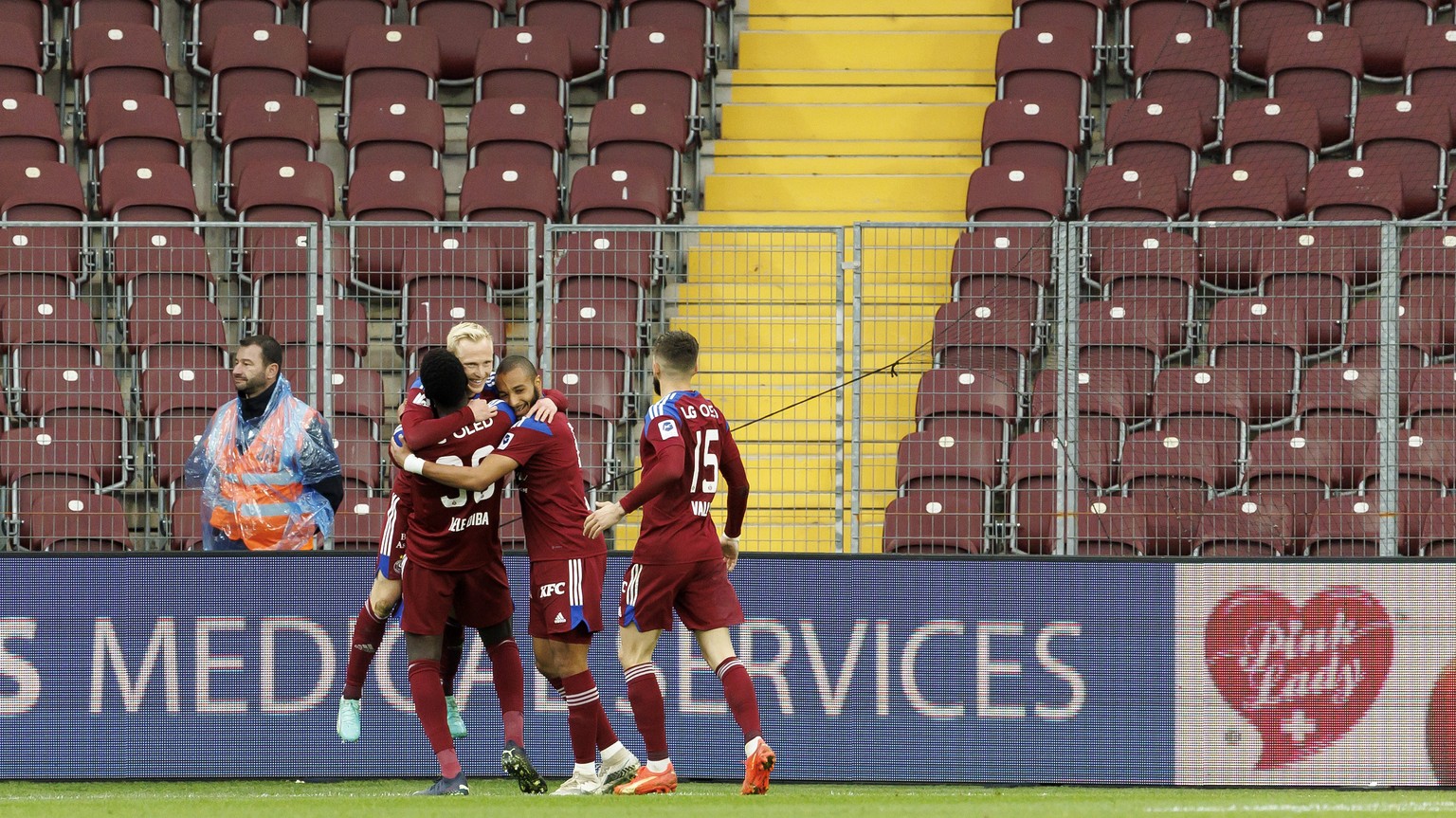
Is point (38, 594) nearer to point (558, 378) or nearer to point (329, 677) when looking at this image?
point (329, 677)

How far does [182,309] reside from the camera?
8.42 metres

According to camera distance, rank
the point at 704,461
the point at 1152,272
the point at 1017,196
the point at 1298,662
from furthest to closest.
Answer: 1. the point at 1017,196
2. the point at 1152,272
3. the point at 1298,662
4. the point at 704,461

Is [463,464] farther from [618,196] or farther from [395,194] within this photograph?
[395,194]

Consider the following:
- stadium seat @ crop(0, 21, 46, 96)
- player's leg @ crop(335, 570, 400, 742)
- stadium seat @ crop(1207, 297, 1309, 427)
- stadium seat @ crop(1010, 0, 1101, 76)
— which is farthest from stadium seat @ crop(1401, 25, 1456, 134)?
stadium seat @ crop(0, 21, 46, 96)

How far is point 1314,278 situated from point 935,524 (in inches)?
88.5

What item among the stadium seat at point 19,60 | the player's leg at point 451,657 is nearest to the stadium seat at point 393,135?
the stadium seat at point 19,60

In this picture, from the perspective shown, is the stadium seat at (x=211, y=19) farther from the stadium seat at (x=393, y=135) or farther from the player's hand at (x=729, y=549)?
the player's hand at (x=729, y=549)

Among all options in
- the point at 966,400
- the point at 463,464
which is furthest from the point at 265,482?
the point at 966,400

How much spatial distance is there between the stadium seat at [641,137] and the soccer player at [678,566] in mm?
5423

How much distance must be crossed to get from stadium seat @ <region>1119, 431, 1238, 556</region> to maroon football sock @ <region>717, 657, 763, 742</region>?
2.35 m

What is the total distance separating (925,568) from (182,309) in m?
3.76

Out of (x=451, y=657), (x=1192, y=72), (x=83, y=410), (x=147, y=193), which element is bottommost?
(x=451, y=657)

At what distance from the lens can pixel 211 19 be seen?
43.4 feet

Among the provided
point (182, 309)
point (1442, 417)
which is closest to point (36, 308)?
point (182, 309)
